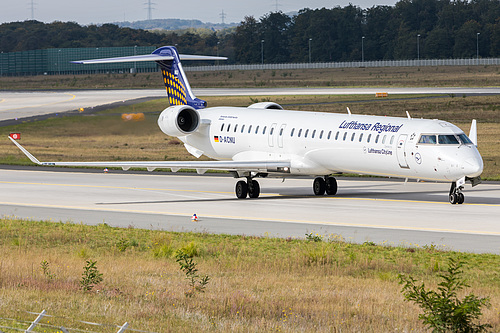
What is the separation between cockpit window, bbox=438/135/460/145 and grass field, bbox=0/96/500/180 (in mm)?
10042

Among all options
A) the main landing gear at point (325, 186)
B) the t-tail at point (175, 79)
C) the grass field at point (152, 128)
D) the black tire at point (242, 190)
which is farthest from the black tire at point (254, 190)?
the grass field at point (152, 128)

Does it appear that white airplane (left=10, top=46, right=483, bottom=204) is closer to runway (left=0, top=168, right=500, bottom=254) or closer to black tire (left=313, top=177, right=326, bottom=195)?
black tire (left=313, top=177, right=326, bottom=195)

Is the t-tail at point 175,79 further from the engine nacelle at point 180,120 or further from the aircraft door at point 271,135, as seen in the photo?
the aircraft door at point 271,135

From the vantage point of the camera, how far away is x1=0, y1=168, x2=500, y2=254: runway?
24.0 m

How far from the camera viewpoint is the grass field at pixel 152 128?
162ft

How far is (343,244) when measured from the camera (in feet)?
70.4

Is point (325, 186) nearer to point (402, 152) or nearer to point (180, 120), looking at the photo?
point (402, 152)

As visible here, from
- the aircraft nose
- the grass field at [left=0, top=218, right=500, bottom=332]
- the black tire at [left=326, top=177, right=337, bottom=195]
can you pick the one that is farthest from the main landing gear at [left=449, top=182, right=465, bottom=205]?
the grass field at [left=0, top=218, right=500, bottom=332]

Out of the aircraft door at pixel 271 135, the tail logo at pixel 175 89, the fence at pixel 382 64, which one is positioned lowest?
the aircraft door at pixel 271 135

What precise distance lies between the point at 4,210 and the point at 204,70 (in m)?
155

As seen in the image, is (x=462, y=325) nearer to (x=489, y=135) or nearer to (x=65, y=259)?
(x=65, y=259)

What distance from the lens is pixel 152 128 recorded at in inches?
1884

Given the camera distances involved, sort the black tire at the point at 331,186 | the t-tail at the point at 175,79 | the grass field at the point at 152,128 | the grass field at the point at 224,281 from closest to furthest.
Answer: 1. the grass field at the point at 224,281
2. the black tire at the point at 331,186
3. the t-tail at the point at 175,79
4. the grass field at the point at 152,128

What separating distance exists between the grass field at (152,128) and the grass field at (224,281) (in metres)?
19.7
